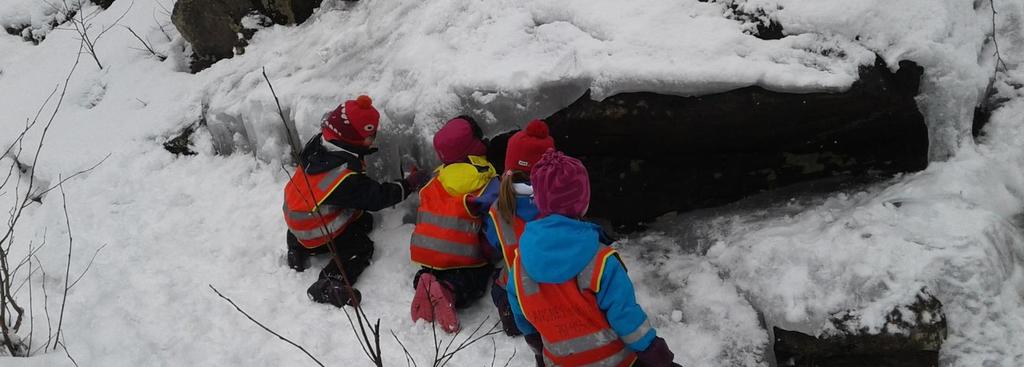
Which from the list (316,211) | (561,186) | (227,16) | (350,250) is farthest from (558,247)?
(227,16)

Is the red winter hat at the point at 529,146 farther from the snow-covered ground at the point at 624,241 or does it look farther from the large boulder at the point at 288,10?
the large boulder at the point at 288,10

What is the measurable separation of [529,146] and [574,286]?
0.90 meters

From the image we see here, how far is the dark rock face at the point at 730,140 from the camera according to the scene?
3.20m

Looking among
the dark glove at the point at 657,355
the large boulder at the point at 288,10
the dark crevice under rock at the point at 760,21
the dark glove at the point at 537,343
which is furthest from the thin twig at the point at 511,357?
the large boulder at the point at 288,10

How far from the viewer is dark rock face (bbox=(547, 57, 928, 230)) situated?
10.5 feet

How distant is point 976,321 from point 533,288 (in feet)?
6.27

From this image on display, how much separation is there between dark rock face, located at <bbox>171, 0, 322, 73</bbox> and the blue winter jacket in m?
4.36

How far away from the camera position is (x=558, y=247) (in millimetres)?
2465

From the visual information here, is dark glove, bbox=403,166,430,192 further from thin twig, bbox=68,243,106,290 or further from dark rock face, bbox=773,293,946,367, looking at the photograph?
dark rock face, bbox=773,293,946,367

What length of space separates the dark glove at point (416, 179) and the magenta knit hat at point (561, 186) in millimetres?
1640

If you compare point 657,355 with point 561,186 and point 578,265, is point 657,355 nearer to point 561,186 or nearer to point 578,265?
point 578,265

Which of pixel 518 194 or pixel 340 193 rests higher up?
pixel 518 194

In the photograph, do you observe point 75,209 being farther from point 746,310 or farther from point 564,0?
point 746,310

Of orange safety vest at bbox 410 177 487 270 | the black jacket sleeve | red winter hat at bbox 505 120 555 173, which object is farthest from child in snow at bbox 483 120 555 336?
the black jacket sleeve
